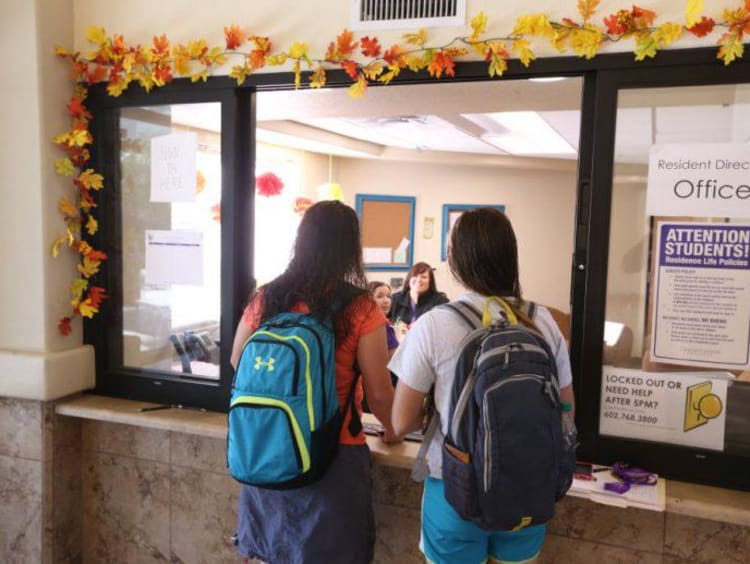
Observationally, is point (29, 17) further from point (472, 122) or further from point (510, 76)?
point (472, 122)

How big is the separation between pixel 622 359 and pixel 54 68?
2230mm

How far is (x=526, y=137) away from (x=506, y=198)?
1963 mm

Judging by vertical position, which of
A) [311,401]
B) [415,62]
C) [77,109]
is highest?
[415,62]

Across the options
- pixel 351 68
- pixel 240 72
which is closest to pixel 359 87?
pixel 351 68

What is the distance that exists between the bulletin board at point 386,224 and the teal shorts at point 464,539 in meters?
5.35

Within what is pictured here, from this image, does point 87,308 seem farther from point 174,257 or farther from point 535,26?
point 535,26

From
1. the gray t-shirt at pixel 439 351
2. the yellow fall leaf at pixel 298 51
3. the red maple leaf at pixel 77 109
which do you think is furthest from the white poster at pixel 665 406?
the red maple leaf at pixel 77 109

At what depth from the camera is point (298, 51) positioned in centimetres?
201

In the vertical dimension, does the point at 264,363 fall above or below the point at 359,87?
below

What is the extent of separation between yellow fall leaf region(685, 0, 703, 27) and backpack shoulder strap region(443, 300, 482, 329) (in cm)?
99

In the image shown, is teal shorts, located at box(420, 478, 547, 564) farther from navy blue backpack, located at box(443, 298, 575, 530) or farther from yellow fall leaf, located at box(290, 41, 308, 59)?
yellow fall leaf, located at box(290, 41, 308, 59)

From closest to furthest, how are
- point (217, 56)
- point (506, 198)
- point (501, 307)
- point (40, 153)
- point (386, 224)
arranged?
point (501, 307) < point (217, 56) < point (40, 153) < point (506, 198) < point (386, 224)

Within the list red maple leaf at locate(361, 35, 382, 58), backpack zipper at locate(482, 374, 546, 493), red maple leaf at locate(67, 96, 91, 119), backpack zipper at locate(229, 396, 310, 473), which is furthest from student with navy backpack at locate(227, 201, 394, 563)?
red maple leaf at locate(67, 96, 91, 119)

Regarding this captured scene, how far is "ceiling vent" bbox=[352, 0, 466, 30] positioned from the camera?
6.18 feet
